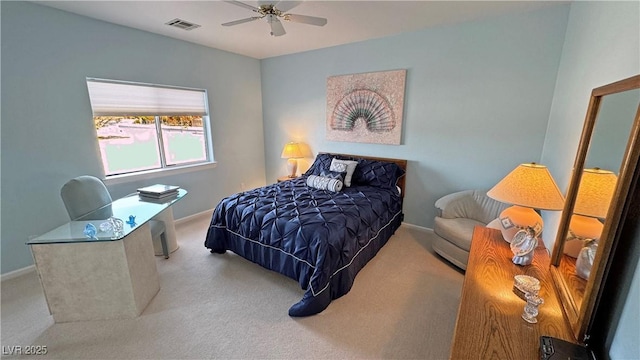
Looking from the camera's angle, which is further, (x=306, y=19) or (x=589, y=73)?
(x=306, y=19)

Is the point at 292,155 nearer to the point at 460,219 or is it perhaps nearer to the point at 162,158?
the point at 162,158

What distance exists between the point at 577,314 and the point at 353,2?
8.56ft

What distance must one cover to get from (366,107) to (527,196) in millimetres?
2489

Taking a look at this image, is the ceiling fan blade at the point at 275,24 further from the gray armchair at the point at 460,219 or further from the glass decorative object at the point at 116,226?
the gray armchair at the point at 460,219

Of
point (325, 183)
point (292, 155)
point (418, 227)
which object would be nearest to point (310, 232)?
point (325, 183)

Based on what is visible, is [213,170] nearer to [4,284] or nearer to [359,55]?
[4,284]

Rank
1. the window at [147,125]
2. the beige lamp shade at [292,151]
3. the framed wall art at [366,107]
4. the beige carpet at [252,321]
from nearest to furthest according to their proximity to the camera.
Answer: the beige carpet at [252,321], the window at [147,125], the framed wall art at [366,107], the beige lamp shade at [292,151]

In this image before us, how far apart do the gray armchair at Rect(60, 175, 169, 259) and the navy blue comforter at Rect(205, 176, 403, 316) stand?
2.72 ft

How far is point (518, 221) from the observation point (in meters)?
1.59

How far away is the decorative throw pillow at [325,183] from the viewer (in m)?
3.14

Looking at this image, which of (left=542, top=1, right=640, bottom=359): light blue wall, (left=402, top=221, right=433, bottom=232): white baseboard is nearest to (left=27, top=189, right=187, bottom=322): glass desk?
(left=542, top=1, right=640, bottom=359): light blue wall

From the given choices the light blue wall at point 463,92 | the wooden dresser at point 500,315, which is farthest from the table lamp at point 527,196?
the light blue wall at point 463,92

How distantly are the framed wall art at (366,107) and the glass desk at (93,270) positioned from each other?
2.80m

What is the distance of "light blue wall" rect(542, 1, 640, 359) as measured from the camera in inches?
28.5
